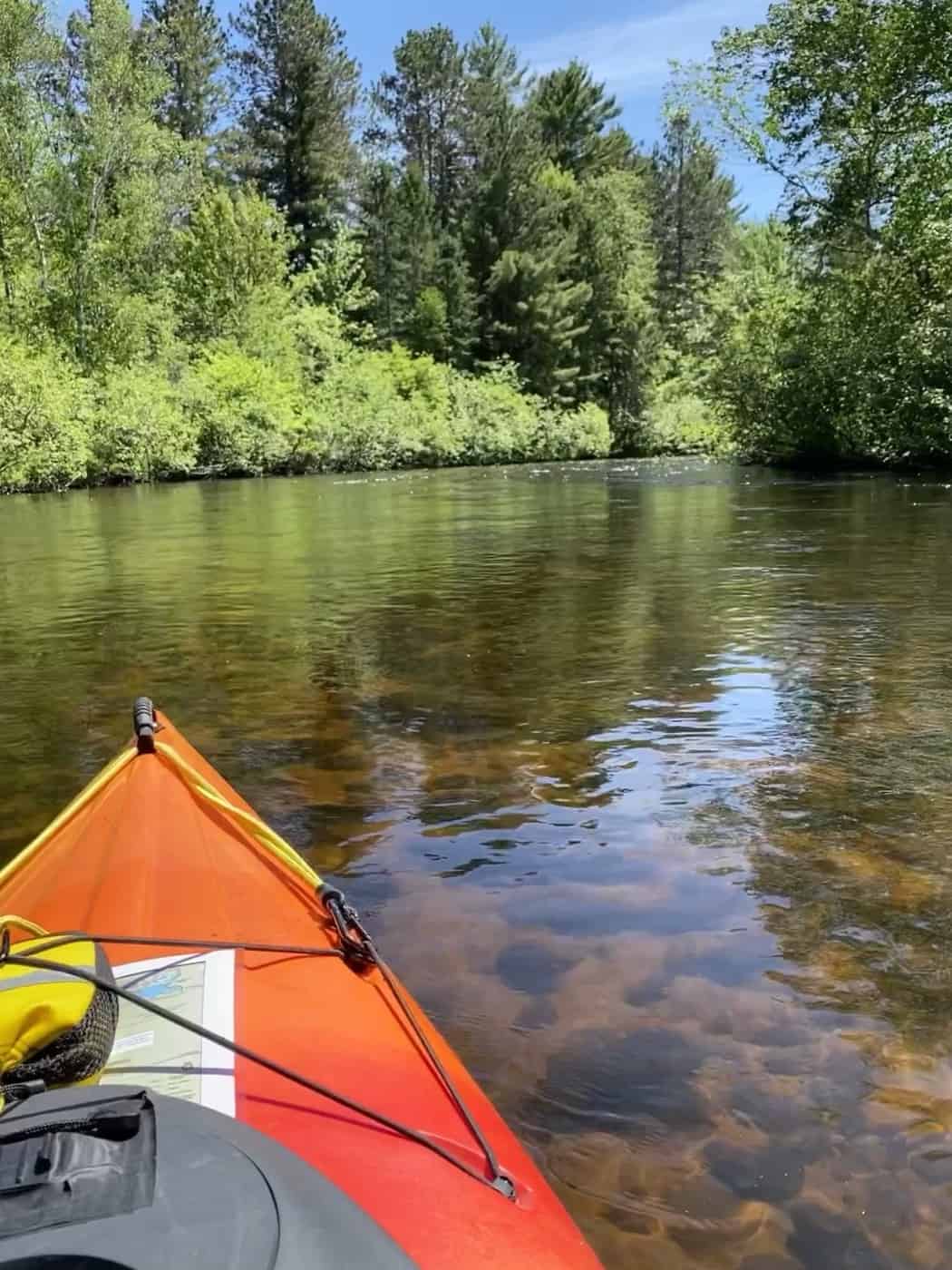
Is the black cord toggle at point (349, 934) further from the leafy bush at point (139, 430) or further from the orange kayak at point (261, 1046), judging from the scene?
the leafy bush at point (139, 430)

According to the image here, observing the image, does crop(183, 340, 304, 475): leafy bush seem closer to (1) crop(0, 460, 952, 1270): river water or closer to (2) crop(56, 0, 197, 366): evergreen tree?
(2) crop(56, 0, 197, 366): evergreen tree

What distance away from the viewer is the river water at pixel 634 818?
2359 mm

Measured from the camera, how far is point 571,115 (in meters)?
52.7

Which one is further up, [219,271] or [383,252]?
[383,252]

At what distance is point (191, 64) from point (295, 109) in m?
4.60

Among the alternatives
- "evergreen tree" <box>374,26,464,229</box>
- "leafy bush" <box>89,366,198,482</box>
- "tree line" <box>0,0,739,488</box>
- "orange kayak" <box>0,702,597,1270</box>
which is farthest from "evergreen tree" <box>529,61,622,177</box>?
"orange kayak" <box>0,702,597,1270</box>

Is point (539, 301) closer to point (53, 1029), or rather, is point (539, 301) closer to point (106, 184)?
point (106, 184)

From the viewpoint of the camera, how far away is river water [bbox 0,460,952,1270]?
2.36 metres

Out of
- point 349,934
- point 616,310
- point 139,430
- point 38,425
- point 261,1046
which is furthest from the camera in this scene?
point 616,310

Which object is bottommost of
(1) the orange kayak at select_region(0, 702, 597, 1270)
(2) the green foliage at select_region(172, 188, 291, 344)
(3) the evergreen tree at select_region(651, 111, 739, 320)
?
(1) the orange kayak at select_region(0, 702, 597, 1270)

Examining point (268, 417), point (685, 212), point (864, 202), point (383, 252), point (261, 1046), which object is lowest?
point (261, 1046)

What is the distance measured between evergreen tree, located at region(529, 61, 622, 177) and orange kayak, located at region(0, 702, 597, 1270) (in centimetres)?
5544

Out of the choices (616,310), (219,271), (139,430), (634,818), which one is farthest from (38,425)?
(616,310)

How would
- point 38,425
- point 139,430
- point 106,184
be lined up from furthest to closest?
point 106,184
point 139,430
point 38,425
